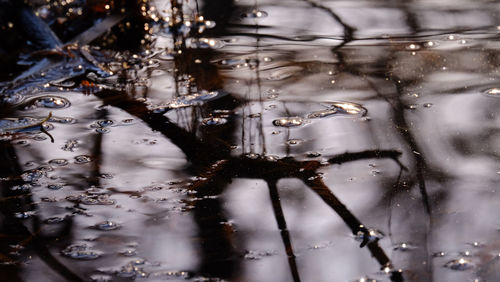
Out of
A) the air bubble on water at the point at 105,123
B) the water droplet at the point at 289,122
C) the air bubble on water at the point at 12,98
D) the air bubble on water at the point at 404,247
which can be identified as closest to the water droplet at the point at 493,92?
the water droplet at the point at 289,122

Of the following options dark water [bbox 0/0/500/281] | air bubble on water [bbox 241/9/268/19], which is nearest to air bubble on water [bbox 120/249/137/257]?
dark water [bbox 0/0/500/281]

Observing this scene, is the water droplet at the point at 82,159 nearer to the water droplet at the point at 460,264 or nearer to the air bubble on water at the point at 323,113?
the air bubble on water at the point at 323,113

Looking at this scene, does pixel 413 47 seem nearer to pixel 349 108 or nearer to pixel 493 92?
pixel 493 92

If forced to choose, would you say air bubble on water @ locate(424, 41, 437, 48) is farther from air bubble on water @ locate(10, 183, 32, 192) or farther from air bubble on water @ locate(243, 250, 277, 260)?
air bubble on water @ locate(10, 183, 32, 192)

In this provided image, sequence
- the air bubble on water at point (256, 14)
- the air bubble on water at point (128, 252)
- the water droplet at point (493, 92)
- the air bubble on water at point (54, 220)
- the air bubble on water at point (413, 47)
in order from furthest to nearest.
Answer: the air bubble on water at point (256, 14), the air bubble on water at point (413, 47), the water droplet at point (493, 92), the air bubble on water at point (54, 220), the air bubble on water at point (128, 252)

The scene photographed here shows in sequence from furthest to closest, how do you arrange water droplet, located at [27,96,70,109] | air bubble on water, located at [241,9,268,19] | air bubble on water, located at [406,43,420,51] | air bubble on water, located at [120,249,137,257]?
air bubble on water, located at [241,9,268,19] < air bubble on water, located at [406,43,420,51] < water droplet, located at [27,96,70,109] < air bubble on water, located at [120,249,137,257]

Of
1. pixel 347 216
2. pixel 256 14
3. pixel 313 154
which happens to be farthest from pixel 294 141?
pixel 256 14

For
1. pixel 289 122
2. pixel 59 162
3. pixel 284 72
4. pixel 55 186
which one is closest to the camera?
pixel 55 186
